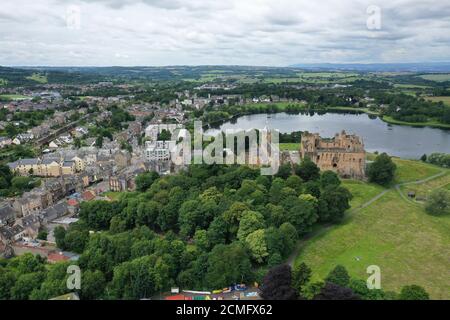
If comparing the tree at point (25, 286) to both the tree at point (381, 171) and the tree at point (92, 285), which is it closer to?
the tree at point (92, 285)

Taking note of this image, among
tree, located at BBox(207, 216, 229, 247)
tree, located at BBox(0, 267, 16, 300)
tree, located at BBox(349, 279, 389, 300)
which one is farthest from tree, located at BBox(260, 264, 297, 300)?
tree, located at BBox(0, 267, 16, 300)

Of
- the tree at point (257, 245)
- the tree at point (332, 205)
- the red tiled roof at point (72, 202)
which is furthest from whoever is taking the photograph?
the red tiled roof at point (72, 202)

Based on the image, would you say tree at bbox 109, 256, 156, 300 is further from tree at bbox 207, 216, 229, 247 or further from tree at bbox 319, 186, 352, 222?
tree at bbox 319, 186, 352, 222

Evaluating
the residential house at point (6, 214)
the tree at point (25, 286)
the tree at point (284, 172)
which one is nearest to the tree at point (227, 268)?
the tree at point (25, 286)

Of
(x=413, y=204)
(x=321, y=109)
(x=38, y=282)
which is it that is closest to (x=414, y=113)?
(x=321, y=109)
